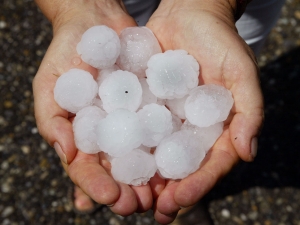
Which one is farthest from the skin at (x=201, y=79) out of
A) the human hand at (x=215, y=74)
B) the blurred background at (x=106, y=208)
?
the blurred background at (x=106, y=208)

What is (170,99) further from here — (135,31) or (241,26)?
(241,26)

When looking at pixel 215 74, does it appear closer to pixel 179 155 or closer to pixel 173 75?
pixel 173 75

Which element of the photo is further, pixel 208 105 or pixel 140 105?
pixel 140 105

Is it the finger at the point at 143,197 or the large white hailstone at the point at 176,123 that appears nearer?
the finger at the point at 143,197

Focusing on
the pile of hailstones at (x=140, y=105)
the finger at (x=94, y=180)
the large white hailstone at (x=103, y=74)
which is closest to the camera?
the finger at (x=94, y=180)

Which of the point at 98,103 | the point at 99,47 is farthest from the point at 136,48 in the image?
the point at 98,103

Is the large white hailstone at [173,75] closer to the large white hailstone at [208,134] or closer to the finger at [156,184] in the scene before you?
the large white hailstone at [208,134]

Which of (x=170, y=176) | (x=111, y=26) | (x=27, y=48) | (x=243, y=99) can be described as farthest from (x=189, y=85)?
(x=27, y=48)
